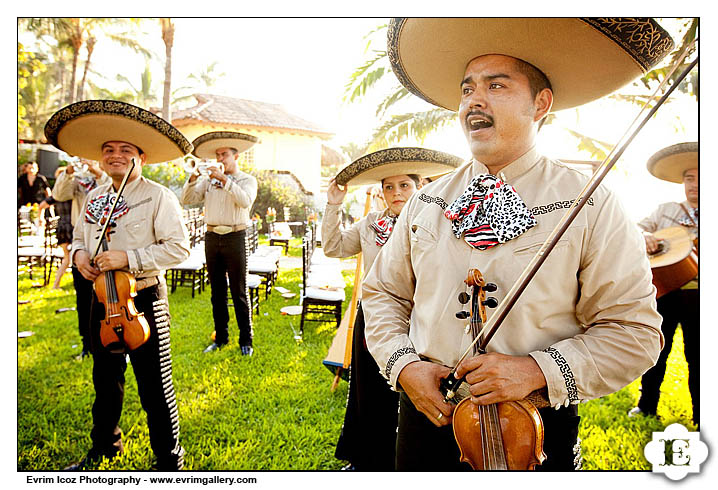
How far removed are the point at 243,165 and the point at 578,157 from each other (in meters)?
12.5

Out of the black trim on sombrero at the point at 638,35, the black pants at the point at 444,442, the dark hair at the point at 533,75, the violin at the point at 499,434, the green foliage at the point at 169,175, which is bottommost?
the black pants at the point at 444,442

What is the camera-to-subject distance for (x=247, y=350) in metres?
5.27

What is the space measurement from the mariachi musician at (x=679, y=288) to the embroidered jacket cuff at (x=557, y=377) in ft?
9.18

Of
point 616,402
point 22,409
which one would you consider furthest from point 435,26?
point 22,409

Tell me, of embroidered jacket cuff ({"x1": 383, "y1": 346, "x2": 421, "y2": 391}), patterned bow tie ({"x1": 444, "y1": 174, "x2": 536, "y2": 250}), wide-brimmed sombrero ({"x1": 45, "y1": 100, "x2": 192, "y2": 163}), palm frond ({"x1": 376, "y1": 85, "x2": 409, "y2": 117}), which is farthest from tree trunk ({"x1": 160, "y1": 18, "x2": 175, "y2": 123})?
embroidered jacket cuff ({"x1": 383, "y1": 346, "x2": 421, "y2": 391})

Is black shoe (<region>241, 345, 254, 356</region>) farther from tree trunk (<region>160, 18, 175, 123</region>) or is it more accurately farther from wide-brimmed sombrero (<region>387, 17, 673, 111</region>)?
tree trunk (<region>160, 18, 175, 123</region>)

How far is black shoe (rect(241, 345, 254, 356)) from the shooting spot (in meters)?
5.24

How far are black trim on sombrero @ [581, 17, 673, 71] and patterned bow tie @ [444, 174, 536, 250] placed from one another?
60cm

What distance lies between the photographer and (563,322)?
4.80 feet

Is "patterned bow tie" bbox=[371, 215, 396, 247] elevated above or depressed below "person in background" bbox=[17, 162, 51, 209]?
below

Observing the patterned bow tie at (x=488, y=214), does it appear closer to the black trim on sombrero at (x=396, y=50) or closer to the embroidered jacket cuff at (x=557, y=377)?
the embroidered jacket cuff at (x=557, y=377)

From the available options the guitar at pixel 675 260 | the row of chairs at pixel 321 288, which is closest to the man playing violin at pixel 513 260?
the guitar at pixel 675 260

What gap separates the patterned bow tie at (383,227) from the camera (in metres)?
3.09
